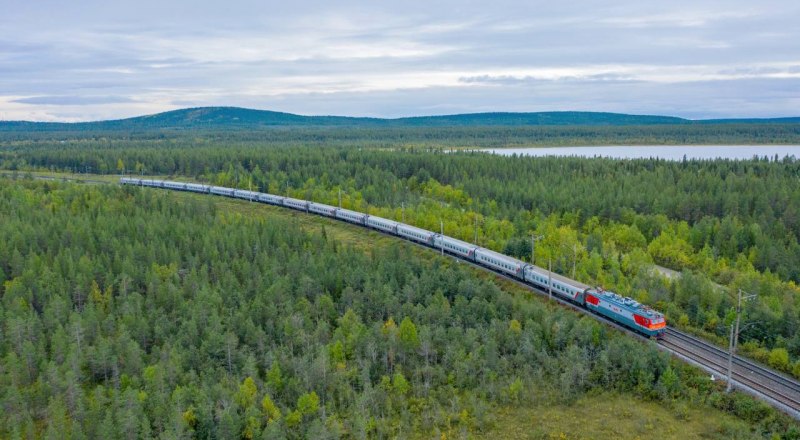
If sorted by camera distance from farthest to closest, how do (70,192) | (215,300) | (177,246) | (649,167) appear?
(649,167), (70,192), (177,246), (215,300)

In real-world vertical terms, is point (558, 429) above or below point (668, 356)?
below

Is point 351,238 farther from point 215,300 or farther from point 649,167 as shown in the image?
point 649,167

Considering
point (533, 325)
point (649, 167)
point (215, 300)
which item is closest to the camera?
point (533, 325)

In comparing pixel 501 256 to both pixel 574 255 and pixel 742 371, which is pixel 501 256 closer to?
pixel 574 255

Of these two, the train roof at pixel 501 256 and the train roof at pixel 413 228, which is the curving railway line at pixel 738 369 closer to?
the train roof at pixel 501 256

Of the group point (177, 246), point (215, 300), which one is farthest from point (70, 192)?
point (215, 300)

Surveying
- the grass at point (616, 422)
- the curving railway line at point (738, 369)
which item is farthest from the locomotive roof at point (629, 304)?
the grass at point (616, 422)

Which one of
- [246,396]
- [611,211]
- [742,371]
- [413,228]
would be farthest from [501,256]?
[246,396]
